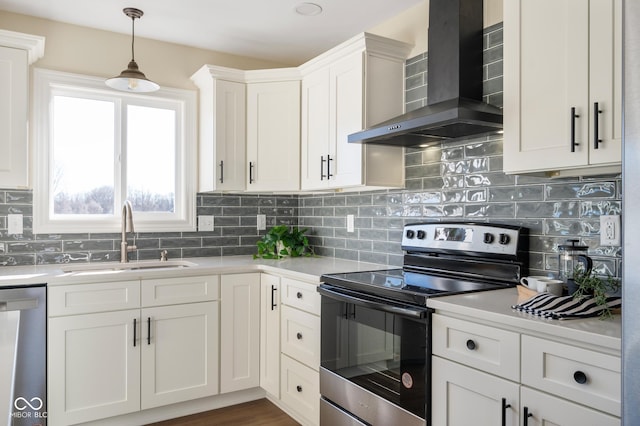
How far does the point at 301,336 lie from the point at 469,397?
3.91 ft

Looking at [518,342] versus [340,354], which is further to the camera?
[340,354]

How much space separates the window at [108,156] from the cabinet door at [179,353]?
2.56 feet

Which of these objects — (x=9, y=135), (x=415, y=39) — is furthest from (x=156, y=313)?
(x=415, y=39)

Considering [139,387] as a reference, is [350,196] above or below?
above

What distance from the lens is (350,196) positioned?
130 inches

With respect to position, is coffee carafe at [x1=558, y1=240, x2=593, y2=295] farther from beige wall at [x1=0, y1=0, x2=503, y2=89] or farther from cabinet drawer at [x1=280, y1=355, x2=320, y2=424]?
beige wall at [x1=0, y1=0, x2=503, y2=89]

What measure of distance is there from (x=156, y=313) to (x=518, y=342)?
6.57 ft

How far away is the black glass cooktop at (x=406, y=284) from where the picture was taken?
188 cm

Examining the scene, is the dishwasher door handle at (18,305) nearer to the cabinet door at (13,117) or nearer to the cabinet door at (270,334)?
the cabinet door at (13,117)

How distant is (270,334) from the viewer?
2941 mm

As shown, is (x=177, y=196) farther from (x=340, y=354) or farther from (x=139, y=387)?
(x=340, y=354)

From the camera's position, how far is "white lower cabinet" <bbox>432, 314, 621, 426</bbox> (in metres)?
1.28

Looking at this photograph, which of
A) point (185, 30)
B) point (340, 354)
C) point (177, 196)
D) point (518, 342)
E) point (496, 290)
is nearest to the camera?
point (518, 342)

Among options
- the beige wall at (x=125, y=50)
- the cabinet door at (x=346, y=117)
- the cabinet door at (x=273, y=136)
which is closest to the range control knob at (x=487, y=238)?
the cabinet door at (x=346, y=117)
